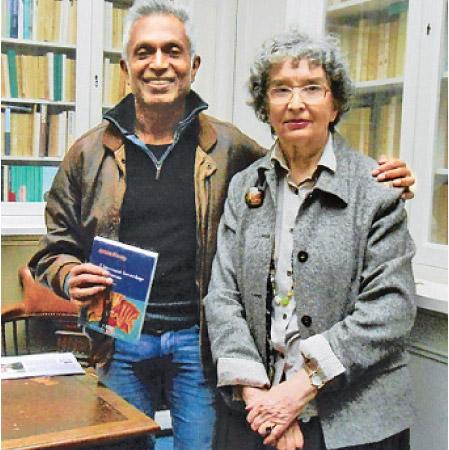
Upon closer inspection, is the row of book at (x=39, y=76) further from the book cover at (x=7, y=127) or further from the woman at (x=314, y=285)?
the woman at (x=314, y=285)

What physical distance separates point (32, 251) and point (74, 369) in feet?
1.02

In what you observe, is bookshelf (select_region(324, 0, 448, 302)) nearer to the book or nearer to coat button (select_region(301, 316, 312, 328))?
coat button (select_region(301, 316, 312, 328))

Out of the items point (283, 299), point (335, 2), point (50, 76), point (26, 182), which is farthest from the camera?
point (335, 2)

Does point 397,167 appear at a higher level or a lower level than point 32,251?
higher

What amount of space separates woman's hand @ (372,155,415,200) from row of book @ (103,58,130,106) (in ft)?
2.04

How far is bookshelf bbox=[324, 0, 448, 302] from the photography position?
5.28 ft

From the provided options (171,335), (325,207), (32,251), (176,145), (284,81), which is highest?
(284,81)

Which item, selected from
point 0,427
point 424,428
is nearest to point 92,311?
point 0,427

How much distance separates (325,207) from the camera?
1.35 meters

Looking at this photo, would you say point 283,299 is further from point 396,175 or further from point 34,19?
point 34,19

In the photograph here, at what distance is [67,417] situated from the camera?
126cm

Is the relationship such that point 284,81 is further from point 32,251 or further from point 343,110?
point 32,251

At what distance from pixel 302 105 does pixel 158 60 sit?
352 millimetres

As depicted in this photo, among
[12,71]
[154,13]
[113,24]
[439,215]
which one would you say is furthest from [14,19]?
[439,215]
